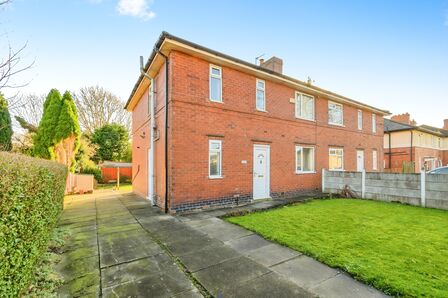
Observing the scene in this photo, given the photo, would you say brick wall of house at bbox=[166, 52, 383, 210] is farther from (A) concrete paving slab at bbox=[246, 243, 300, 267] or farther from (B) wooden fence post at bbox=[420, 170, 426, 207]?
(B) wooden fence post at bbox=[420, 170, 426, 207]

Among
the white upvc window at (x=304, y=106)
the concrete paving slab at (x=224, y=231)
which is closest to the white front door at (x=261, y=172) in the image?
the white upvc window at (x=304, y=106)

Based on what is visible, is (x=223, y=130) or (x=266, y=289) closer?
(x=266, y=289)

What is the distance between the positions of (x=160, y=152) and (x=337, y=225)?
6.72 m

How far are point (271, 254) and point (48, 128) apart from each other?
15234mm

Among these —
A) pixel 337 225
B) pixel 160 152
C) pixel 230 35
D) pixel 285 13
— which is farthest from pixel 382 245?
pixel 230 35

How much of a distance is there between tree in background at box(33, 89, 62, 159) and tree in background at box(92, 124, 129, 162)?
971 centimetres

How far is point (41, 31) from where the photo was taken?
5.72 m

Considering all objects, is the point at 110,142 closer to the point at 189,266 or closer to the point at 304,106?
the point at 304,106

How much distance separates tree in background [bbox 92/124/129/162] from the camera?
77.6 feet

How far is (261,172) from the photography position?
1008 cm

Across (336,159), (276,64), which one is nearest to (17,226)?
(276,64)

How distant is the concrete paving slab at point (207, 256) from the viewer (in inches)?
154

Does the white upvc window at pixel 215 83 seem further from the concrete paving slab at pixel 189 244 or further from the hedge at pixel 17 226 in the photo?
the hedge at pixel 17 226

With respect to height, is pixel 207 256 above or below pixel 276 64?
below
